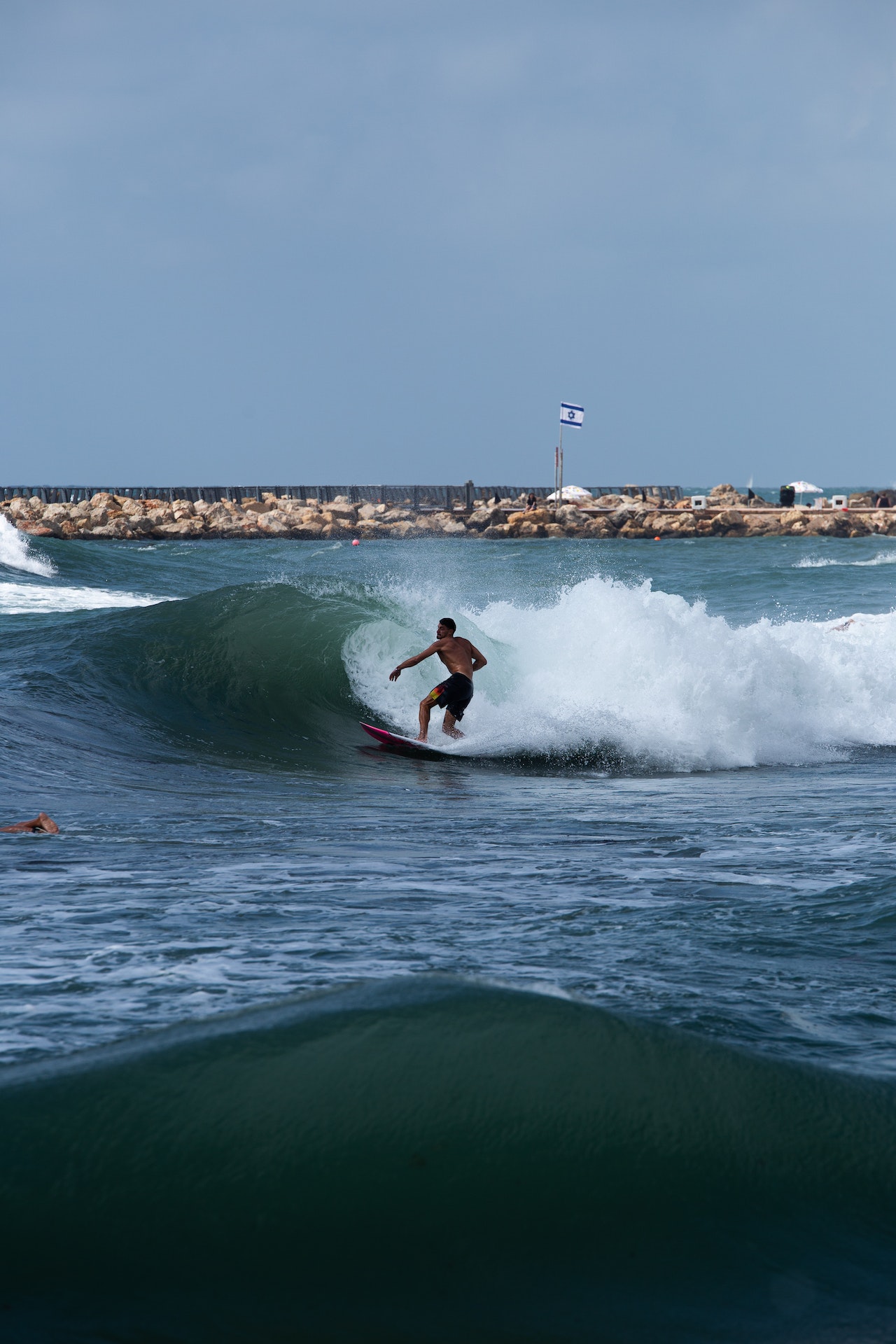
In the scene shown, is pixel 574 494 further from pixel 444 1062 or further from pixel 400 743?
pixel 444 1062

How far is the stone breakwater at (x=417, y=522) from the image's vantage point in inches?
1966

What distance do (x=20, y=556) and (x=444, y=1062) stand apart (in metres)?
29.3

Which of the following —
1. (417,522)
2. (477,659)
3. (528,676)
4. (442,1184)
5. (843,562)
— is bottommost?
(442,1184)

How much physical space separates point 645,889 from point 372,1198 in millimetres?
2922

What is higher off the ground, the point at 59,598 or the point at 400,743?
the point at 59,598

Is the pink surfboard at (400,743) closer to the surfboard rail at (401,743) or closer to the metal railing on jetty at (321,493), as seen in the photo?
the surfboard rail at (401,743)

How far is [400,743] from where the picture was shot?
1155 centimetres

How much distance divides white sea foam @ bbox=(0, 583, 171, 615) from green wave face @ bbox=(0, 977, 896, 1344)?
64.7 feet

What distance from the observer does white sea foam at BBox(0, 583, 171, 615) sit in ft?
74.5

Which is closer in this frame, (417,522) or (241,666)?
(241,666)

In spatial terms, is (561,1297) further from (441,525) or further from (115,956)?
(441,525)

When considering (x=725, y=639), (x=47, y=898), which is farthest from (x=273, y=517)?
(x=47, y=898)

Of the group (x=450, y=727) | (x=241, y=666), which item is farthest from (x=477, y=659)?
(x=241, y=666)

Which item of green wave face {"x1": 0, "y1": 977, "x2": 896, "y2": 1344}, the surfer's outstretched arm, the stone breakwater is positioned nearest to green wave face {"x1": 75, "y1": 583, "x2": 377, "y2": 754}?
the surfer's outstretched arm
